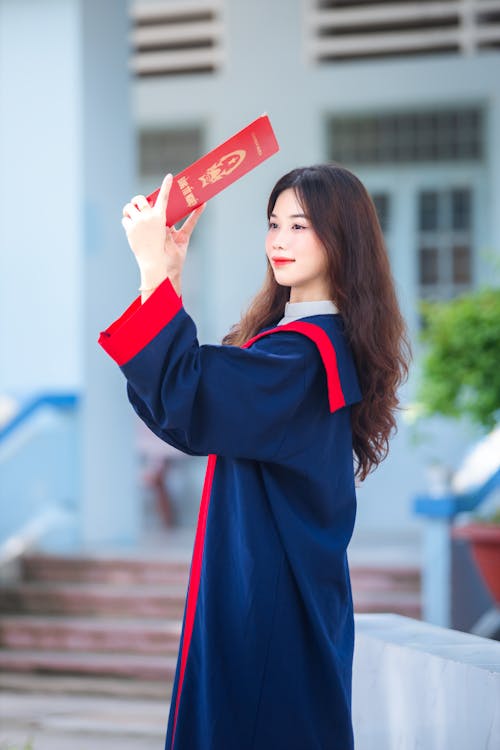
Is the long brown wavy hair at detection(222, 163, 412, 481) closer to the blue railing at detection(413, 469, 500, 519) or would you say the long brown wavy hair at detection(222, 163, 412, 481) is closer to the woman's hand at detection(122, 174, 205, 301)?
the woman's hand at detection(122, 174, 205, 301)

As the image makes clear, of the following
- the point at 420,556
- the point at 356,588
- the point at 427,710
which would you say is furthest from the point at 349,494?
the point at 420,556

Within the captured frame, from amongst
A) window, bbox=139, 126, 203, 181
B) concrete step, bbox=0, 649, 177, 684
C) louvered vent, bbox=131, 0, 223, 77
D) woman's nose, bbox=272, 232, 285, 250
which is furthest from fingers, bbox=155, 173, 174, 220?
window, bbox=139, 126, 203, 181

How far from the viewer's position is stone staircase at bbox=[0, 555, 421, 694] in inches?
227

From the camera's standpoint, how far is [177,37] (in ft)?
30.9

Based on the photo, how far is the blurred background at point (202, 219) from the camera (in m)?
6.56

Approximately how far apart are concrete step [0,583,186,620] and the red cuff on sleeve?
166 inches

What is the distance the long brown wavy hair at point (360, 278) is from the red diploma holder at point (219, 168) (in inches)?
6.0

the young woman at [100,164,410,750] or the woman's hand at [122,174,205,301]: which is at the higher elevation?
the woman's hand at [122,174,205,301]

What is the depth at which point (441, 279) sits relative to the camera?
931 centimetres

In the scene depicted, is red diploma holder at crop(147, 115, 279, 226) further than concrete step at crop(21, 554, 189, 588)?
No

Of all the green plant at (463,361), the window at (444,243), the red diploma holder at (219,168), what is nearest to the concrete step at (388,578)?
the green plant at (463,361)

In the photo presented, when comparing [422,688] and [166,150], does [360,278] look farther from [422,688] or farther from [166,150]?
[166,150]

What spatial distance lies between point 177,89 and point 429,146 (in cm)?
198

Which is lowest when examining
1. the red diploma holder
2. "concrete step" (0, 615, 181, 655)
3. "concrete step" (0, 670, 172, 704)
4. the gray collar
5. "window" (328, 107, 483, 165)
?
"concrete step" (0, 670, 172, 704)
